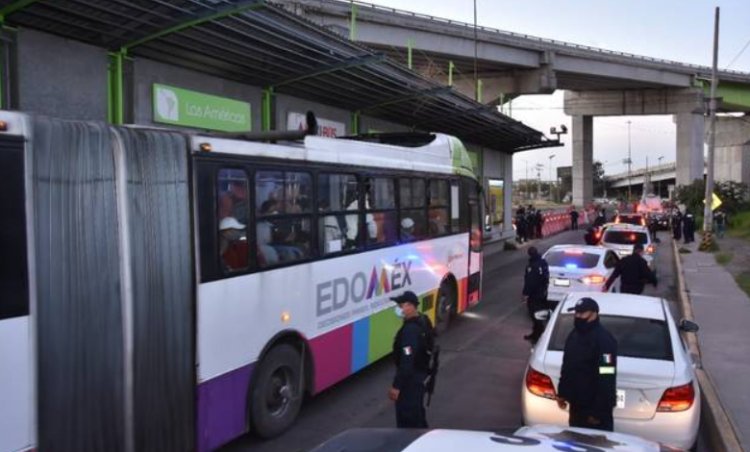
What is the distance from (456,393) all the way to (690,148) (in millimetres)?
59473

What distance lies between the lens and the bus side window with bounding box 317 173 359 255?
301 inches

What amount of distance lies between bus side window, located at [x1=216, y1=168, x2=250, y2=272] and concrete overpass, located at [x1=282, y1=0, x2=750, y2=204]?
34.9 ft

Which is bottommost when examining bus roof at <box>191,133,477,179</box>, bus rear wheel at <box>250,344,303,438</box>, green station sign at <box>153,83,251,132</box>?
bus rear wheel at <box>250,344,303,438</box>

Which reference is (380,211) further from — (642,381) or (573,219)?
(573,219)

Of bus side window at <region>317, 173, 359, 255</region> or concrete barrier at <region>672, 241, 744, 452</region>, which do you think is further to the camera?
bus side window at <region>317, 173, 359, 255</region>

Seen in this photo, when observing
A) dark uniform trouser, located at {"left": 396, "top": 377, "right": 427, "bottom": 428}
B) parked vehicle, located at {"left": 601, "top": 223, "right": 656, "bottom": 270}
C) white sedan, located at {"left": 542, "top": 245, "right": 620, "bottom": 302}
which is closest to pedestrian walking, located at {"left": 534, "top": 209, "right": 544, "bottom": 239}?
parked vehicle, located at {"left": 601, "top": 223, "right": 656, "bottom": 270}

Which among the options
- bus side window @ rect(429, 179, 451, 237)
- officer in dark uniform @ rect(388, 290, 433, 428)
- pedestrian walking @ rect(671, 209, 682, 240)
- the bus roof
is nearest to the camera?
officer in dark uniform @ rect(388, 290, 433, 428)

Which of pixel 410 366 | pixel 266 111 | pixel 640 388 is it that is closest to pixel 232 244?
pixel 410 366

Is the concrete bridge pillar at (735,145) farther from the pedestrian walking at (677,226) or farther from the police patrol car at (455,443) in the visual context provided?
the police patrol car at (455,443)

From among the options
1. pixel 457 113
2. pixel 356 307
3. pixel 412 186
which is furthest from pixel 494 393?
pixel 457 113

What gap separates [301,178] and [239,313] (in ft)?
5.47

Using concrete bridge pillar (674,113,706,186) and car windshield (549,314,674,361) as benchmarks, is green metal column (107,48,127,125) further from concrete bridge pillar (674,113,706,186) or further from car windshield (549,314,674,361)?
concrete bridge pillar (674,113,706,186)

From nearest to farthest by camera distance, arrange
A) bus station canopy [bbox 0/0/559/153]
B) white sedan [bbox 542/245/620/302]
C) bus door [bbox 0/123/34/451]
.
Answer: bus door [bbox 0/123/34/451]
bus station canopy [bbox 0/0/559/153]
white sedan [bbox 542/245/620/302]

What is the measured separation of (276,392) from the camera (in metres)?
6.93
